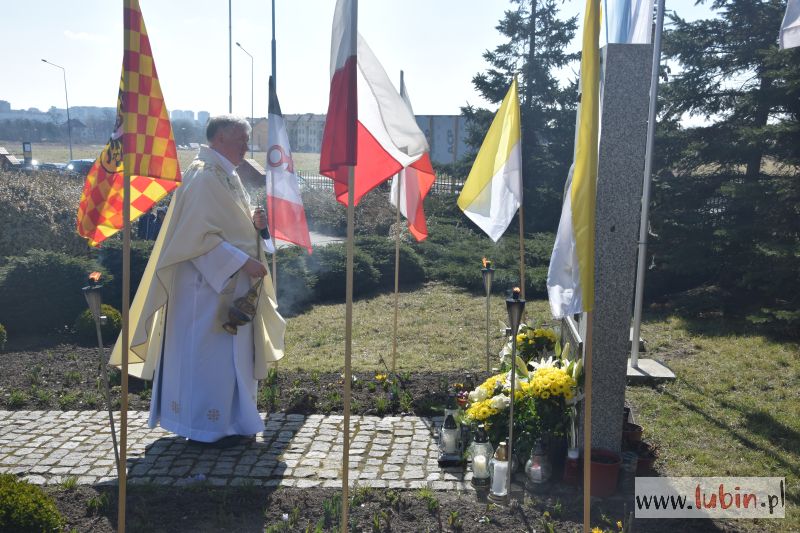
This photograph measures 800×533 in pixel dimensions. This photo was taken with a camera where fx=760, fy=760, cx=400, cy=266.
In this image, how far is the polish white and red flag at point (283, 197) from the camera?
7.78 m

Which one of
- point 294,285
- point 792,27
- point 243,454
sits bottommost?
point 243,454

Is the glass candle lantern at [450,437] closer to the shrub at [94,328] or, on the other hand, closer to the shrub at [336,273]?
the shrub at [94,328]

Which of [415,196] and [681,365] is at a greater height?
[415,196]

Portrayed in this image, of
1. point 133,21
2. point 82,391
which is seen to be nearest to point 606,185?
point 133,21

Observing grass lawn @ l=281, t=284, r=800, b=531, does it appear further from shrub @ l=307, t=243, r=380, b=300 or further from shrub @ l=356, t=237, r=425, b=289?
shrub @ l=356, t=237, r=425, b=289

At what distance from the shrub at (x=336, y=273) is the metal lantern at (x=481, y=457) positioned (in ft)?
25.8

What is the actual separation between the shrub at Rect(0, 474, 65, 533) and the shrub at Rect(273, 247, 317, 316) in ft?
26.7

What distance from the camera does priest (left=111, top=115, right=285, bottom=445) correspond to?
5605 mm

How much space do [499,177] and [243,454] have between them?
3139 millimetres

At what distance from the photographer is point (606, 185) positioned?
16.5ft

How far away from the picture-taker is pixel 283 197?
7805 millimetres

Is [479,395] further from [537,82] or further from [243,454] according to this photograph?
[537,82]

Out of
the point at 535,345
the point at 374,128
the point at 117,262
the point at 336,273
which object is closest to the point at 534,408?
the point at 535,345

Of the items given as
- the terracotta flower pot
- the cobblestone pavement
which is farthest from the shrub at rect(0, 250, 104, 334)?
the terracotta flower pot
